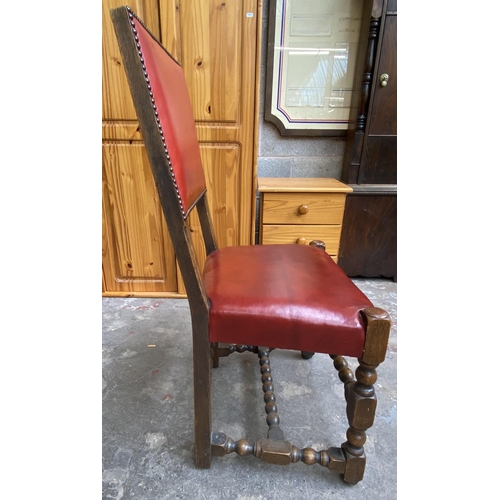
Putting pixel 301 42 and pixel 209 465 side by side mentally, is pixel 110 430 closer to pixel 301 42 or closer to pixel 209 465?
pixel 209 465

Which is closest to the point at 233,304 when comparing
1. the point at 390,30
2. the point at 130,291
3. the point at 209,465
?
the point at 209,465

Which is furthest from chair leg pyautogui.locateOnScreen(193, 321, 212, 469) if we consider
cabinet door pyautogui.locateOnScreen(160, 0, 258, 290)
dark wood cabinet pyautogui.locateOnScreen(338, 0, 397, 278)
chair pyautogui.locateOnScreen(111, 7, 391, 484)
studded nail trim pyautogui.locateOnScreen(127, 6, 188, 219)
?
dark wood cabinet pyautogui.locateOnScreen(338, 0, 397, 278)

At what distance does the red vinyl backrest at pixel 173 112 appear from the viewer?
593 millimetres

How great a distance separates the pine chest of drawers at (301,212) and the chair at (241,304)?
0.75 metres

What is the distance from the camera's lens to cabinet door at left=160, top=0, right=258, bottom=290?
1304 millimetres

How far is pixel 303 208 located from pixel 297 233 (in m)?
0.15

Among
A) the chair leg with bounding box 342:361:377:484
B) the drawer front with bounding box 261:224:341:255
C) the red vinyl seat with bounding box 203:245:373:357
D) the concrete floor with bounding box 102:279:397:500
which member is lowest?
the concrete floor with bounding box 102:279:397:500

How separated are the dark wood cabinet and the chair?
1.13 metres

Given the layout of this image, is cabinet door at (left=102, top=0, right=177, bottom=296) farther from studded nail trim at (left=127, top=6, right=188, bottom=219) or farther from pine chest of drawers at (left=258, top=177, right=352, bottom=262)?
studded nail trim at (left=127, top=6, right=188, bottom=219)

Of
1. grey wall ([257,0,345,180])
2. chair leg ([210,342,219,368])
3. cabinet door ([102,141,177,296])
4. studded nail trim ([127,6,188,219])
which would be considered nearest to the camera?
studded nail trim ([127,6,188,219])

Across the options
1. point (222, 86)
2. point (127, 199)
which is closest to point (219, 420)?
point (127, 199)

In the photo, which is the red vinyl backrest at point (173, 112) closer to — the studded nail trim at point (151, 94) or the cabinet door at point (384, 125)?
the studded nail trim at point (151, 94)

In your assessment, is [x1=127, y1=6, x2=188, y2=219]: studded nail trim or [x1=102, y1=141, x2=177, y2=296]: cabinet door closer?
[x1=127, y1=6, x2=188, y2=219]: studded nail trim

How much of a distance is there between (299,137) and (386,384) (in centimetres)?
157
